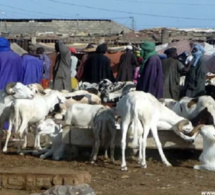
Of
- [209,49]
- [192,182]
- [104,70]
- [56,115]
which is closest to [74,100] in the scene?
[56,115]

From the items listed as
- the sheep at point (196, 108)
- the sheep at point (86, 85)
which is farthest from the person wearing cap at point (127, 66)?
the sheep at point (196, 108)

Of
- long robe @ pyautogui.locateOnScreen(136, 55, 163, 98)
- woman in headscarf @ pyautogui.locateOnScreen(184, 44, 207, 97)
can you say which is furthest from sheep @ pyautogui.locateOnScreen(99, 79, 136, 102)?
long robe @ pyautogui.locateOnScreen(136, 55, 163, 98)

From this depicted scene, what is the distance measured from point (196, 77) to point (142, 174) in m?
4.97

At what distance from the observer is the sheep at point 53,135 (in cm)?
1096

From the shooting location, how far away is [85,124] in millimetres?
11281

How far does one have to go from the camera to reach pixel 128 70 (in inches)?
709

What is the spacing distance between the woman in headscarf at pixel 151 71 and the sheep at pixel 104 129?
190 cm

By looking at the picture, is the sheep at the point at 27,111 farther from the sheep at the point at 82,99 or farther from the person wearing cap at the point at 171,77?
the person wearing cap at the point at 171,77

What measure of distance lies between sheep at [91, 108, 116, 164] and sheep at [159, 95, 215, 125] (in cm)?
139

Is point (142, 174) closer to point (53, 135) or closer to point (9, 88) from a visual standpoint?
point (53, 135)

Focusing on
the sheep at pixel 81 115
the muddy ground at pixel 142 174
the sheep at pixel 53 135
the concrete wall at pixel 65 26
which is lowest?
the muddy ground at pixel 142 174

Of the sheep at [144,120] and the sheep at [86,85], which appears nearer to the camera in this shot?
the sheep at [144,120]

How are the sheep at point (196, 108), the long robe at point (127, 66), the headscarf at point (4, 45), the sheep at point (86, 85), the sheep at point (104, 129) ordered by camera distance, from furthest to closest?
the long robe at point (127, 66) < the sheep at point (86, 85) < the headscarf at point (4, 45) < the sheep at point (196, 108) < the sheep at point (104, 129)

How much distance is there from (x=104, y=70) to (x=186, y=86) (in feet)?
7.90
